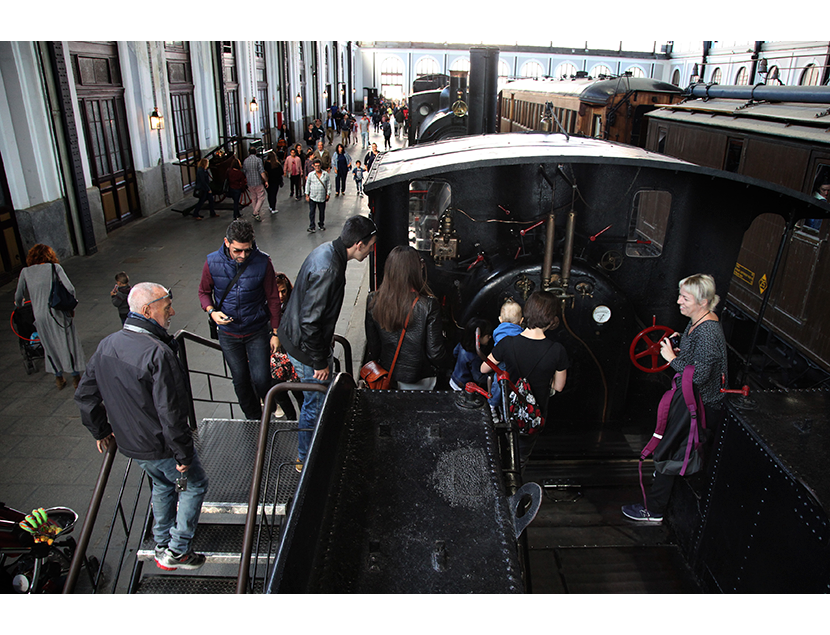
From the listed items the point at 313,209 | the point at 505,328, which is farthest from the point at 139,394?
the point at 313,209

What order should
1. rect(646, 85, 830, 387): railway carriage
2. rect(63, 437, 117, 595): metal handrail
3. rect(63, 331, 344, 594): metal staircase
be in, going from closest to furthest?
rect(63, 437, 117, 595): metal handrail
rect(63, 331, 344, 594): metal staircase
rect(646, 85, 830, 387): railway carriage

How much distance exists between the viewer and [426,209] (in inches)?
265

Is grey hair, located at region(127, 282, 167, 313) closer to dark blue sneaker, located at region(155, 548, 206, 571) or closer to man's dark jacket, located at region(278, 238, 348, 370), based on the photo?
man's dark jacket, located at region(278, 238, 348, 370)

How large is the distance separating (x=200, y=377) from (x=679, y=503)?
5.70 metres

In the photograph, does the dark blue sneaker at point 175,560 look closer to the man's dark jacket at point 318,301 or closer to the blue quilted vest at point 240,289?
the man's dark jacket at point 318,301

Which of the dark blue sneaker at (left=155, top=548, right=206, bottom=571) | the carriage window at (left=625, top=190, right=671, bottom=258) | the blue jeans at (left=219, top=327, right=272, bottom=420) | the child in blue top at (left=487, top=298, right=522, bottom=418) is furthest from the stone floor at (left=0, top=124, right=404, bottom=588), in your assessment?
the carriage window at (left=625, top=190, right=671, bottom=258)

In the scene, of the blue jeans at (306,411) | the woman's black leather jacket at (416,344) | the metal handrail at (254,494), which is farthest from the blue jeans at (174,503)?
the woman's black leather jacket at (416,344)

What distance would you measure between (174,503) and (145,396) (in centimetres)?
89

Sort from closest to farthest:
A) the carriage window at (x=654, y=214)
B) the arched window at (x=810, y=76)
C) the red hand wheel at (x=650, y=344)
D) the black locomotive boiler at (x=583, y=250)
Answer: the black locomotive boiler at (x=583, y=250) → the red hand wheel at (x=650, y=344) → the carriage window at (x=654, y=214) → the arched window at (x=810, y=76)

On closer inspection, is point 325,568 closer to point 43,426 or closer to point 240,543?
point 240,543

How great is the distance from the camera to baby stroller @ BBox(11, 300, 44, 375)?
6402 mm

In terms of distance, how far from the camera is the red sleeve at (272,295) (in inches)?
179

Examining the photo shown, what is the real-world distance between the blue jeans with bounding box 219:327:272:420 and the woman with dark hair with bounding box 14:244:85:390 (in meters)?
2.72

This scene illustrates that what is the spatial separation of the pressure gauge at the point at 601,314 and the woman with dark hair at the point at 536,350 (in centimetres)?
109
